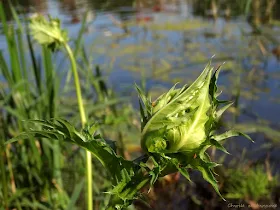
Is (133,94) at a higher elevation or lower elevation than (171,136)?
lower

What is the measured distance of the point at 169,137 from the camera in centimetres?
57

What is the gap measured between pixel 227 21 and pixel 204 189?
4.05m

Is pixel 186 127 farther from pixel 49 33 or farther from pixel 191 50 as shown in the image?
pixel 191 50

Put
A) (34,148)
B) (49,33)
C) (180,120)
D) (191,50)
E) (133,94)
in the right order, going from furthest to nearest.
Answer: (191,50), (133,94), (34,148), (49,33), (180,120)

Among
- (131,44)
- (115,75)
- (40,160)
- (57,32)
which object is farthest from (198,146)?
(131,44)

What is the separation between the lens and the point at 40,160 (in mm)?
1610

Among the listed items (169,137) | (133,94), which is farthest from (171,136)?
(133,94)

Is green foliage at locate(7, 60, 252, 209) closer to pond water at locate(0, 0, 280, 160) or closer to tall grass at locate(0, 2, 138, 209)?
tall grass at locate(0, 2, 138, 209)

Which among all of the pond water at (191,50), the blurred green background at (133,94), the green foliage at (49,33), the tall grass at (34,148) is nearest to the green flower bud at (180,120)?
the blurred green background at (133,94)

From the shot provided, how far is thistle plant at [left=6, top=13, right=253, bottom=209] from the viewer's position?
54cm

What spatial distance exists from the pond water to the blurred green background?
0.6 inches

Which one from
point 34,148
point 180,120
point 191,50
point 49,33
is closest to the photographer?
point 180,120

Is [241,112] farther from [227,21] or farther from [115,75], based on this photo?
[227,21]

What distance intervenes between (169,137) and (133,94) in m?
2.57
